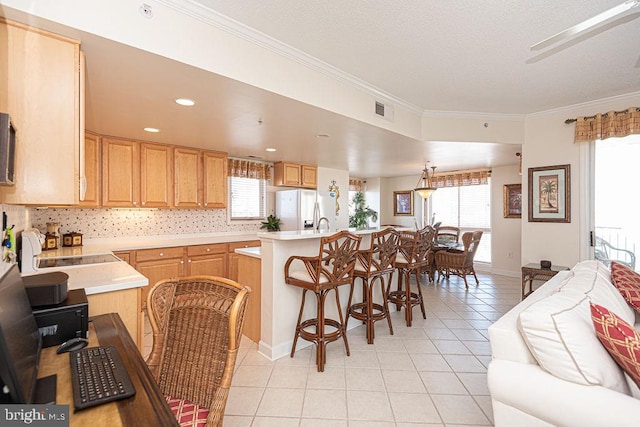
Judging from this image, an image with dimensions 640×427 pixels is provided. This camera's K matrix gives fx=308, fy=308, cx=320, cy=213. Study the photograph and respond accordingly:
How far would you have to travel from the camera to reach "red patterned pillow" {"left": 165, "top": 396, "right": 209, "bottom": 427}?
1202mm

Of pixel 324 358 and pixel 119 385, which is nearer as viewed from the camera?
pixel 119 385

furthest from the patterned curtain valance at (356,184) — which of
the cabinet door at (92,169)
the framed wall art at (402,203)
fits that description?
the cabinet door at (92,169)

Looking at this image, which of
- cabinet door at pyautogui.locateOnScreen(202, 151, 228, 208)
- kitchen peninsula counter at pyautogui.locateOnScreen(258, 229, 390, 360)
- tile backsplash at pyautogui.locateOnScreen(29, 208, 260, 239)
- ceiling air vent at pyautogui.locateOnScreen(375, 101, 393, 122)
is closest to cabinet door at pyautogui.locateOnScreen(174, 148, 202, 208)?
cabinet door at pyautogui.locateOnScreen(202, 151, 228, 208)

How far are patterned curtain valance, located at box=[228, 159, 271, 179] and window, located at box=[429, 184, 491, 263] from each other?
3869 millimetres

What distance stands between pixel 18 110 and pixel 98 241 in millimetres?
3021

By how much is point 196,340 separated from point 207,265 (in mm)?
3073

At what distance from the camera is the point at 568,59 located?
8.50 ft

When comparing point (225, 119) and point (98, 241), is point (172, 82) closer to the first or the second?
point (225, 119)

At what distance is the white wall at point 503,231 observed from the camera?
600 centimetres

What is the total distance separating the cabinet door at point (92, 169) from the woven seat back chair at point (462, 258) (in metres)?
5.34

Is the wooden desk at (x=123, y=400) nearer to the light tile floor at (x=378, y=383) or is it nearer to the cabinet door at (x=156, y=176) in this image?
the light tile floor at (x=378, y=383)

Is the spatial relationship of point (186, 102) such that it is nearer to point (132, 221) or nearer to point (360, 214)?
point (132, 221)

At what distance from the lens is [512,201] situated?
6.01 meters

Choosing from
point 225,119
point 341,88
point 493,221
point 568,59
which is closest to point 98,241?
point 225,119
